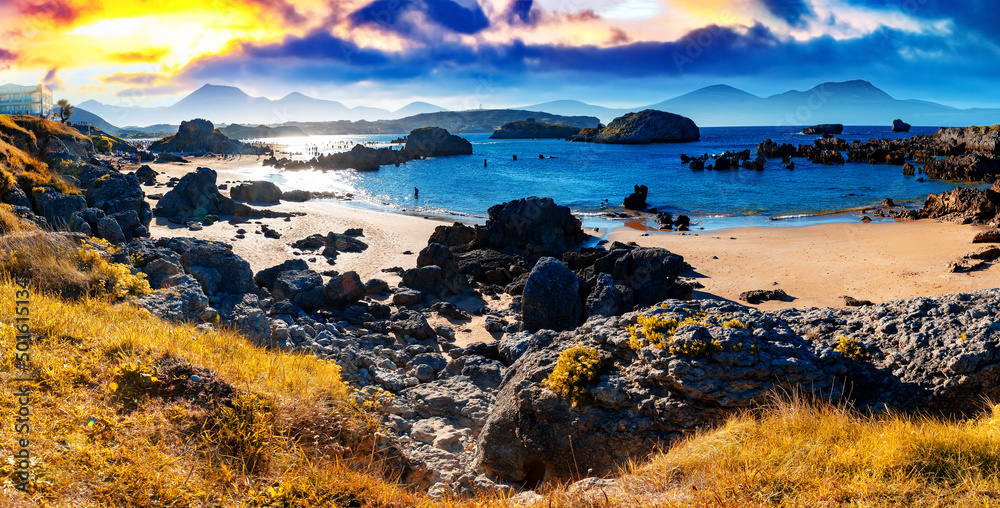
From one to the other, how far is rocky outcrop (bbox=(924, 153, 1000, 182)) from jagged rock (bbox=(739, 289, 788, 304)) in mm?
64253

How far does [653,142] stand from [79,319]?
189595 mm

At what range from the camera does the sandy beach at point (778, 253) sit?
65.5ft

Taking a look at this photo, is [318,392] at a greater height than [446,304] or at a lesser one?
greater

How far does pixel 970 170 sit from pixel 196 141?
5907 inches

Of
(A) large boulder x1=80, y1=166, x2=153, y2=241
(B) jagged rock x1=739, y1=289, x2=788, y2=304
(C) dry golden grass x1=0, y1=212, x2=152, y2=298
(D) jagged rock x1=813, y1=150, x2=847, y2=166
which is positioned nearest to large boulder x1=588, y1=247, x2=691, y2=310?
(B) jagged rock x1=739, y1=289, x2=788, y2=304

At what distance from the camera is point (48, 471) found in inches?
165

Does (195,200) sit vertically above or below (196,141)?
below

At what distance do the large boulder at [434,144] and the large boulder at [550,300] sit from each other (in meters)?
126

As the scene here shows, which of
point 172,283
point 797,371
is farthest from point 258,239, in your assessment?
point 797,371

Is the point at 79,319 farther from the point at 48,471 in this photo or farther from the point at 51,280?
the point at 48,471

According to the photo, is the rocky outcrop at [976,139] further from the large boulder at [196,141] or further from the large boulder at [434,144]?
the large boulder at [196,141]

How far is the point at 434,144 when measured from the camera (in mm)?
139500

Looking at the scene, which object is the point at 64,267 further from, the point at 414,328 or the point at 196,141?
the point at 196,141

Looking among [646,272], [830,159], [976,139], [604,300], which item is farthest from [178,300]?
[976,139]
